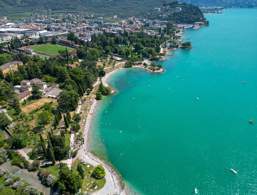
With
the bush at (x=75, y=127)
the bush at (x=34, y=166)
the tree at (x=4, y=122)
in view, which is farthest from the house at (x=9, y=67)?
the bush at (x=34, y=166)

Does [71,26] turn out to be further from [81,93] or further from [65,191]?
[65,191]

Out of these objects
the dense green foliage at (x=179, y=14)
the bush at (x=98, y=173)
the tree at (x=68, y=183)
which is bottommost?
the dense green foliage at (x=179, y=14)

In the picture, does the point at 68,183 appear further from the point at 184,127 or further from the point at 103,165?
the point at 184,127

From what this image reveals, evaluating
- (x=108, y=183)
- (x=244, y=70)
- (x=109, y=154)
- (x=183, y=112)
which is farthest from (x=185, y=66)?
(x=108, y=183)

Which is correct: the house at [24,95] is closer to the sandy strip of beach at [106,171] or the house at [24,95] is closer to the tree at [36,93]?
the tree at [36,93]

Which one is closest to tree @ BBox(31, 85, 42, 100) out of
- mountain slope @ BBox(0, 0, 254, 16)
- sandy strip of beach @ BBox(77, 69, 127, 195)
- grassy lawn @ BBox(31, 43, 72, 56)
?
sandy strip of beach @ BBox(77, 69, 127, 195)

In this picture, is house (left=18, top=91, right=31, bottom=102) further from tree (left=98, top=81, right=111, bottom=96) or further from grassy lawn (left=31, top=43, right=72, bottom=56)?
grassy lawn (left=31, top=43, right=72, bottom=56)
